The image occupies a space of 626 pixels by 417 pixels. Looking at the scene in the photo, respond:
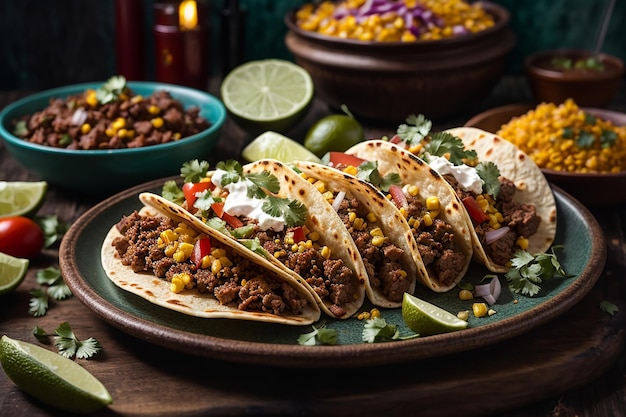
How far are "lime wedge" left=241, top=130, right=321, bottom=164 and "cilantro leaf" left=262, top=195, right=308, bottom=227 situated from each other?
4.29 ft

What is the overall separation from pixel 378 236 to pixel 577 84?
10.9 ft

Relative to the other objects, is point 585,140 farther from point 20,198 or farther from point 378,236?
point 20,198

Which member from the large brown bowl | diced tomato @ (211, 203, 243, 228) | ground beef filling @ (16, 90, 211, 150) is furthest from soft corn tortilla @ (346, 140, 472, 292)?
the large brown bowl

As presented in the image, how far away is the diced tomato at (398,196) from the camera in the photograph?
144 inches

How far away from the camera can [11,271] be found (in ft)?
12.0

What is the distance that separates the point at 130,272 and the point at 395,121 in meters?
3.09

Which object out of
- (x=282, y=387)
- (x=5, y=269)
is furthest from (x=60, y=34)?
(x=282, y=387)

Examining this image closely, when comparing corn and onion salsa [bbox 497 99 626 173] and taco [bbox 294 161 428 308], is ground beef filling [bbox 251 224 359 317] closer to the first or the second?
taco [bbox 294 161 428 308]

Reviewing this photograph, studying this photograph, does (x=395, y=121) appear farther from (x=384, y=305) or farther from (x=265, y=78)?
(x=384, y=305)

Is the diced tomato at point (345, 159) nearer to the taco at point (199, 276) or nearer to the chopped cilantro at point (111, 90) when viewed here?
the taco at point (199, 276)

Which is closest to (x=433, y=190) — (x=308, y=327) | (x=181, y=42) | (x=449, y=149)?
(x=449, y=149)

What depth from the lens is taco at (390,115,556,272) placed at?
3738mm

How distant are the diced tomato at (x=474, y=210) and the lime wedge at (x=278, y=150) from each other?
125cm

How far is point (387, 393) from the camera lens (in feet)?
9.63
